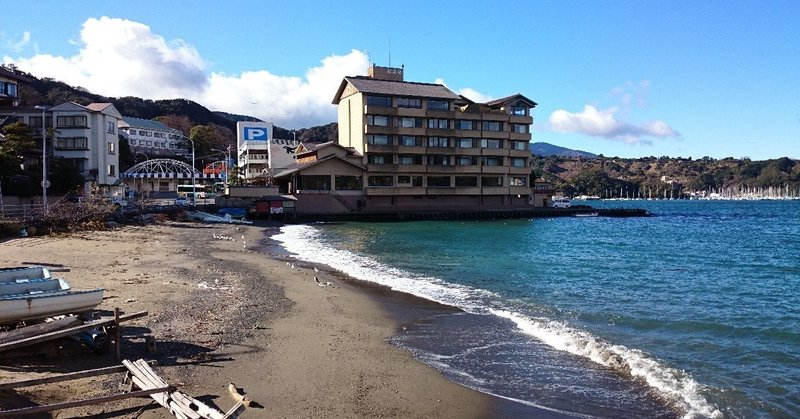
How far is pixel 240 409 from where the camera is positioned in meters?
7.72

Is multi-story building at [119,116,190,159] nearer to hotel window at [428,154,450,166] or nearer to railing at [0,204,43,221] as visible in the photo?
hotel window at [428,154,450,166]

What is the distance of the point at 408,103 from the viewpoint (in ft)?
267

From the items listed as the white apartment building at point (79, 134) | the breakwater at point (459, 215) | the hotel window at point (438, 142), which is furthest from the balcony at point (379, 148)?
the white apartment building at point (79, 134)

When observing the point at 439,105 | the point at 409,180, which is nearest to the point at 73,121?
the point at 409,180

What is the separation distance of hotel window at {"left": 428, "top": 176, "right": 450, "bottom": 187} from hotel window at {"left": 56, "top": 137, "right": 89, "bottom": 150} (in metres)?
45.6

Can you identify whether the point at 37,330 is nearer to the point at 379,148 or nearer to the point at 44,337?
the point at 44,337

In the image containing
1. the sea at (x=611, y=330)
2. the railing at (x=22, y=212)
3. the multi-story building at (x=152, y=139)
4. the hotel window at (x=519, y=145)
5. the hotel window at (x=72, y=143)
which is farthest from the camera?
the multi-story building at (x=152, y=139)

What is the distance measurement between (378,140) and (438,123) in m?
9.97

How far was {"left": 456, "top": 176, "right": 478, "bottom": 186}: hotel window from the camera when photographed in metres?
86.5

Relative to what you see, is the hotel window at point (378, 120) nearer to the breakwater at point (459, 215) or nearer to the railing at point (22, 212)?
the breakwater at point (459, 215)

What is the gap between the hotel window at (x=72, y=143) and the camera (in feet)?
197

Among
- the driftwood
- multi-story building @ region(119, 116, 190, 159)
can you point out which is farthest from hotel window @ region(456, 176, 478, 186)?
the driftwood

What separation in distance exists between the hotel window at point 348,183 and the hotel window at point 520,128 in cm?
2661

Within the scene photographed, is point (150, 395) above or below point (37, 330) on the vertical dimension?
below
